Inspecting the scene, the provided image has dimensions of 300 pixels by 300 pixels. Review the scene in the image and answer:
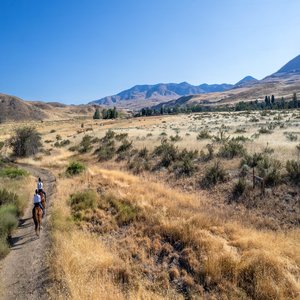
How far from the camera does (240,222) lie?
11961mm

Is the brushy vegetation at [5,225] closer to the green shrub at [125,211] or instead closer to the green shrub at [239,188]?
the green shrub at [125,211]

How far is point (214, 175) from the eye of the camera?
1795 centimetres

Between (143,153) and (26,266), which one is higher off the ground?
(143,153)

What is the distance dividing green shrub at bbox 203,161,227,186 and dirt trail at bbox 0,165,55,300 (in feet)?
31.4

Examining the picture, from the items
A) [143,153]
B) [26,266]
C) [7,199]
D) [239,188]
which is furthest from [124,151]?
[26,266]

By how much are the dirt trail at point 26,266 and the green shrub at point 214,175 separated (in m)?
9.57

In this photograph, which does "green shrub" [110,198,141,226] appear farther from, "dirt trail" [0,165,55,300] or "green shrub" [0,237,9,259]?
"green shrub" [0,237,9,259]

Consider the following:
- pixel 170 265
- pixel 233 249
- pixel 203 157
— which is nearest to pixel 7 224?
pixel 170 265

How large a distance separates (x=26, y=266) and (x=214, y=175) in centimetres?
1183

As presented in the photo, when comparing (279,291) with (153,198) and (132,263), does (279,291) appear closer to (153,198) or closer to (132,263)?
(132,263)

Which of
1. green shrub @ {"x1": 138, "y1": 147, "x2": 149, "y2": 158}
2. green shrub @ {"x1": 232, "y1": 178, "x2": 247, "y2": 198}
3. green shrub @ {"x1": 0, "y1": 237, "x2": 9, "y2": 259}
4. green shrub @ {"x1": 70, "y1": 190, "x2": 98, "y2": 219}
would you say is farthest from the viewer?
green shrub @ {"x1": 138, "y1": 147, "x2": 149, "y2": 158}

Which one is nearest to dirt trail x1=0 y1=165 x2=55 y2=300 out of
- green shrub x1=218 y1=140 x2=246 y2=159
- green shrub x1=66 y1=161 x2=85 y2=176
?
green shrub x1=66 y1=161 x2=85 y2=176

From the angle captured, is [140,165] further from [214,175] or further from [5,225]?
[5,225]

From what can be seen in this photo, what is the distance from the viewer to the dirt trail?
26.6 ft
